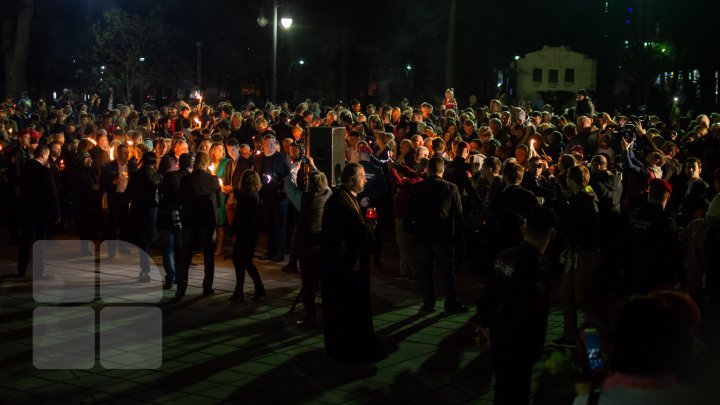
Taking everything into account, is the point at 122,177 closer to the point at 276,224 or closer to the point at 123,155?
the point at 123,155

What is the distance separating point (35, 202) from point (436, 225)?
5.60 meters

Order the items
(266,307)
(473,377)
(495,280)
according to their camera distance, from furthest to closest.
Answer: (266,307) < (473,377) < (495,280)

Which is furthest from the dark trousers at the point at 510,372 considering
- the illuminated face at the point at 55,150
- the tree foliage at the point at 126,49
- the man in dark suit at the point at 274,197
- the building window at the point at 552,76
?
the building window at the point at 552,76

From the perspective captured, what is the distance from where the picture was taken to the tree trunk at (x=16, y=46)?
46969 millimetres

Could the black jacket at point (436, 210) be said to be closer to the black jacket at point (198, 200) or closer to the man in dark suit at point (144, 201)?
the black jacket at point (198, 200)

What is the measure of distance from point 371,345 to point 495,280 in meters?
2.86

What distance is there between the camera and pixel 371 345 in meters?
8.70

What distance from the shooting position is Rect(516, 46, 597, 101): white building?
153ft

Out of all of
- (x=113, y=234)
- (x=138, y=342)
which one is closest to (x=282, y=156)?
(x=113, y=234)

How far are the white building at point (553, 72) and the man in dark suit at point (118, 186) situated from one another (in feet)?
109

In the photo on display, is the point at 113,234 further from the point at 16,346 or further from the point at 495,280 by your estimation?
the point at 495,280

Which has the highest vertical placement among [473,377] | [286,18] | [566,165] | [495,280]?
[286,18]

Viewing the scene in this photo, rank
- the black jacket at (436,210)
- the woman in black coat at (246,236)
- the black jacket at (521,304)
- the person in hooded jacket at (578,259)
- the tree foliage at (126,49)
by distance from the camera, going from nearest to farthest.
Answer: the black jacket at (521,304) < the person in hooded jacket at (578,259) < the black jacket at (436,210) < the woman in black coat at (246,236) < the tree foliage at (126,49)

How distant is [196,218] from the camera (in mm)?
11531
